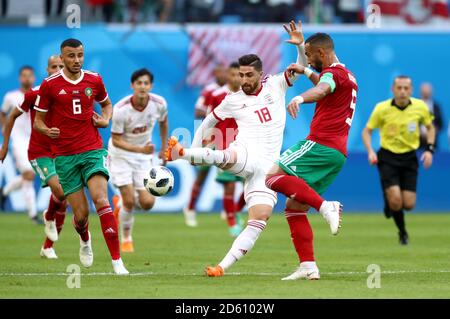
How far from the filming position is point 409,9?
2722 centimetres

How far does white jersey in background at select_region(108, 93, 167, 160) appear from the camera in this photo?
1585 centimetres

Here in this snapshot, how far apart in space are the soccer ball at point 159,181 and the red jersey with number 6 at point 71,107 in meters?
0.93

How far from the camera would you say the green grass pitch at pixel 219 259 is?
34.1 feet

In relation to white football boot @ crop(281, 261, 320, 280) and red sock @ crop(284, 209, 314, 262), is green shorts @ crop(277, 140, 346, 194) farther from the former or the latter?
white football boot @ crop(281, 261, 320, 280)

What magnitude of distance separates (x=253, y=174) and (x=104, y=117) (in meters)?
1.89

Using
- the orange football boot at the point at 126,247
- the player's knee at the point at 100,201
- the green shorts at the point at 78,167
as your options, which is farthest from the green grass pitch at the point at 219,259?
the green shorts at the point at 78,167

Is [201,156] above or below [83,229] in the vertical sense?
above

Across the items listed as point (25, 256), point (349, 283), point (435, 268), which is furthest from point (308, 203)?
point (25, 256)

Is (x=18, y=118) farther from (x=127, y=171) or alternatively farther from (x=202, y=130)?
(x=202, y=130)

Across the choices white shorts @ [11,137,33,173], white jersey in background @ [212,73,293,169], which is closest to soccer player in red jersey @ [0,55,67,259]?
white jersey in background @ [212,73,293,169]

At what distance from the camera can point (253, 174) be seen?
1206 cm

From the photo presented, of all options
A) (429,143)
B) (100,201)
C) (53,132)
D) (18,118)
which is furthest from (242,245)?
(18,118)

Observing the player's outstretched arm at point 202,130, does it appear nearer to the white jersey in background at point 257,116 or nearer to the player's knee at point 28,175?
the white jersey in background at point 257,116

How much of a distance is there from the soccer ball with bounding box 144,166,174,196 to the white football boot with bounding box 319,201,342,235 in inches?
68.8
